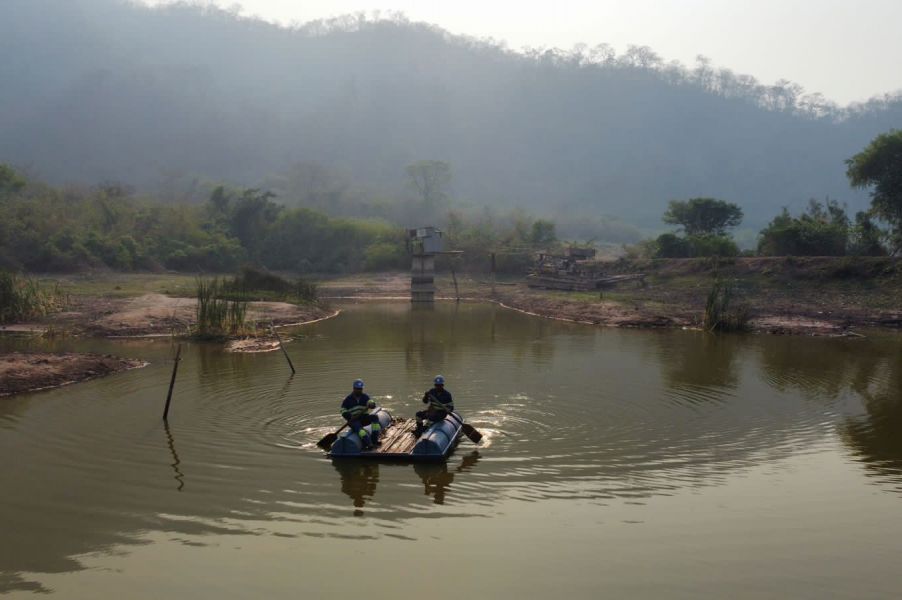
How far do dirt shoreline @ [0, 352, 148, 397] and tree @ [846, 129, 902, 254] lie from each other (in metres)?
37.3

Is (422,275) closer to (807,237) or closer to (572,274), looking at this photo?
(572,274)

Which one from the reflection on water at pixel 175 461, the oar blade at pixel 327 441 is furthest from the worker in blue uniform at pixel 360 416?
the reflection on water at pixel 175 461

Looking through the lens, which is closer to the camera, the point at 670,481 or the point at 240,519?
the point at 240,519

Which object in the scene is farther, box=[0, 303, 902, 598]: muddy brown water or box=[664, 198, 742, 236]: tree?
box=[664, 198, 742, 236]: tree

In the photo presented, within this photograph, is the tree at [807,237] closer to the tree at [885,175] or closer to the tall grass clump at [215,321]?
the tree at [885,175]

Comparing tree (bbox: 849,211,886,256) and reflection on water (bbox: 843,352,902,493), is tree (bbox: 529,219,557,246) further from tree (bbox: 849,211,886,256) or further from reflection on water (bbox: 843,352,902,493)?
reflection on water (bbox: 843,352,902,493)

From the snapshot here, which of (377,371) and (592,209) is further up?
(592,209)

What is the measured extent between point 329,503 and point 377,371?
10731 mm

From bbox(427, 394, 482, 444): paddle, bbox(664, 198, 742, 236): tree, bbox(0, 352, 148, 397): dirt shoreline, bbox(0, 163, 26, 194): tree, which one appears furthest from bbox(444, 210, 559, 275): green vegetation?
bbox(427, 394, 482, 444): paddle

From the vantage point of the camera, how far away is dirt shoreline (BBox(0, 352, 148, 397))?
20.0 m

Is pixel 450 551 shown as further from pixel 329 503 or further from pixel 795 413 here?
pixel 795 413

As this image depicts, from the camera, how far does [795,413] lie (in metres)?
18.3

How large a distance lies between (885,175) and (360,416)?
37.3 metres

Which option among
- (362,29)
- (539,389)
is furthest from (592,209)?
(539,389)
